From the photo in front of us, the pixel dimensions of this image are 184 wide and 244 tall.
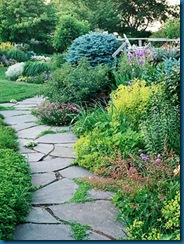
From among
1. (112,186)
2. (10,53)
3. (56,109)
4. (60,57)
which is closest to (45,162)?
(112,186)

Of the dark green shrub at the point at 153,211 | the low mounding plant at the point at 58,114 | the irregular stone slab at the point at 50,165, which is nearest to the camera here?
the dark green shrub at the point at 153,211

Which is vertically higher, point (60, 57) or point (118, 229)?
point (60, 57)

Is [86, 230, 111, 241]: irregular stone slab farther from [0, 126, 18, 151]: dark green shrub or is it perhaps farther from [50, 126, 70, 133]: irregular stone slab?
[50, 126, 70, 133]: irregular stone slab

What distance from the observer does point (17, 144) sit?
4.04 meters

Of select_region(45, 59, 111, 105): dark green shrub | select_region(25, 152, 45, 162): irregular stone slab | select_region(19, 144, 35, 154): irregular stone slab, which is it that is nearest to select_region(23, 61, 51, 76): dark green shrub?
→ select_region(45, 59, 111, 105): dark green shrub

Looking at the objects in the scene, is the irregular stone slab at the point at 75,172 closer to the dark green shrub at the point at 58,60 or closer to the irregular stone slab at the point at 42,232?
A: the irregular stone slab at the point at 42,232

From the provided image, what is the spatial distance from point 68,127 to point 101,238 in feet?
9.10

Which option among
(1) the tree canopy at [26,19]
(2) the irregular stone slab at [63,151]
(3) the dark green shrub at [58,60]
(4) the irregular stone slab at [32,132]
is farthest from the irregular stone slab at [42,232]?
(3) the dark green shrub at [58,60]

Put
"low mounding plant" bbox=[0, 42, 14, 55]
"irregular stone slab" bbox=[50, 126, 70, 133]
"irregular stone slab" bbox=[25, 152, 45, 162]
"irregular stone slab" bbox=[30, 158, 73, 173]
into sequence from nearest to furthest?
"irregular stone slab" bbox=[30, 158, 73, 173], "irregular stone slab" bbox=[25, 152, 45, 162], "irregular stone slab" bbox=[50, 126, 70, 133], "low mounding plant" bbox=[0, 42, 14, 55]

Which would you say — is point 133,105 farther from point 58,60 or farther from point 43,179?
point 58,60

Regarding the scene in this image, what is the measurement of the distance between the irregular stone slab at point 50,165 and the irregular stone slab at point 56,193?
0.30 meters

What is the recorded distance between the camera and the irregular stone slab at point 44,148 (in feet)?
12.6

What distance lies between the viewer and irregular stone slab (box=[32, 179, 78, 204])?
2699 millimetres

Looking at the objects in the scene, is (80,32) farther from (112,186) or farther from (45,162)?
(112,186)
